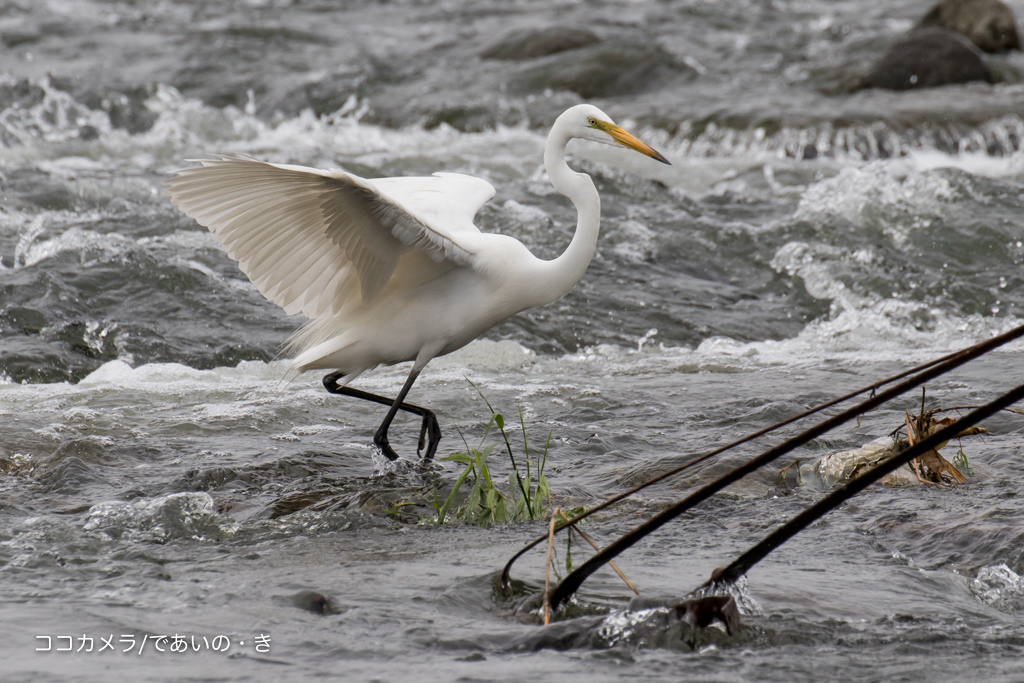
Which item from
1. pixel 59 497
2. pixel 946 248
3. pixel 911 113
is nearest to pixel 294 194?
pixel 59 497

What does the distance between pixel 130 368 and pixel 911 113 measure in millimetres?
7103

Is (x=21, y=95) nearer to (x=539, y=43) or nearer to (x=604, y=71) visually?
(x=539, y=43)

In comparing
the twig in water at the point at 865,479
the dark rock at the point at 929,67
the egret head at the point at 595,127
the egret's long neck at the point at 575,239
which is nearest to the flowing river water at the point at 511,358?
the dark rock at the point at 929,67

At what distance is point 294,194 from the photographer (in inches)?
134

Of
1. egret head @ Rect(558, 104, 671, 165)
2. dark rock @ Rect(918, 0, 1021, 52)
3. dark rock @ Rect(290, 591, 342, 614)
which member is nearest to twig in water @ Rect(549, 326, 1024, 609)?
dark rock @ Rect(290, 591, 342, 614)

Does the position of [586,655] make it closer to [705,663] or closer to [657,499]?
[705,663]

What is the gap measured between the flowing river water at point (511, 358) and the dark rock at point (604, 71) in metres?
0.05

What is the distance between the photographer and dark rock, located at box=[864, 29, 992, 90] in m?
10.2

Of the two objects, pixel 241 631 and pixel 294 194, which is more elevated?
pixel 294 194

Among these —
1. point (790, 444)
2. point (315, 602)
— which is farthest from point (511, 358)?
point (790, 444)

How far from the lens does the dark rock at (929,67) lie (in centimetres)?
1024

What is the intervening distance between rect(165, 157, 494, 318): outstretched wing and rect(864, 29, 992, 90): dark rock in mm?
7447

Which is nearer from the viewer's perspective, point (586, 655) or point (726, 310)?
point (586, 655)

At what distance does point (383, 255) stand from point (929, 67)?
826cm
